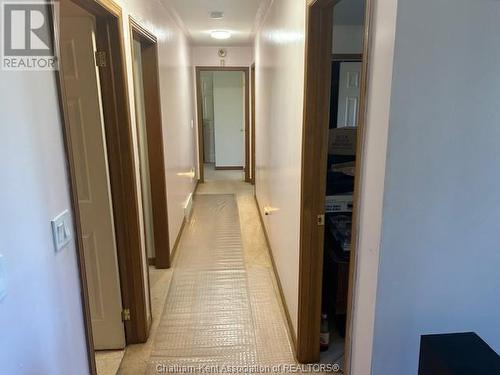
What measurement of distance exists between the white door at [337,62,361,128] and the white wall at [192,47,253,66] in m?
3.32

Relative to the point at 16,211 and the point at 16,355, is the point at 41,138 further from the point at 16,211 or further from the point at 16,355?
the point at 16,355

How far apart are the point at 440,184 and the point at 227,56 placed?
557 cm

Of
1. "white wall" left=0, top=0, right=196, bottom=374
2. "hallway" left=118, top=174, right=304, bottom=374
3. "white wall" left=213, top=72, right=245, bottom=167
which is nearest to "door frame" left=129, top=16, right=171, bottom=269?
"hallway" left=118, top=174, right=304, bottom=374

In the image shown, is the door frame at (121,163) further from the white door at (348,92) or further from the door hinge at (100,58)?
the white door at (348,92)

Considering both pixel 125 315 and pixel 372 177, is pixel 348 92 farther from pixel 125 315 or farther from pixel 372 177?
pixel 125 315

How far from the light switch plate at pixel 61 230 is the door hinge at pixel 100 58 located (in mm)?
973

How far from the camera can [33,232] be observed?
3.36ft

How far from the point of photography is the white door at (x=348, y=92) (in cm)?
293

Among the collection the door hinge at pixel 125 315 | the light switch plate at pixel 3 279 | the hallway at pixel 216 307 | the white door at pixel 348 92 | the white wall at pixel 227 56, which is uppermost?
the white wall at pixel 227 56

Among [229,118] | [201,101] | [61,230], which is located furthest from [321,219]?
[229,118]

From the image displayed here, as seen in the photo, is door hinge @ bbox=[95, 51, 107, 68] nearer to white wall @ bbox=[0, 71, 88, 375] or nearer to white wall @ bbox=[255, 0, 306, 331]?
white wall @ bbox=[0, 71, 88, 375]

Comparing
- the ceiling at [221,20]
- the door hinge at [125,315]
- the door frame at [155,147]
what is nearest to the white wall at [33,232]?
the door hinge at [125,315]

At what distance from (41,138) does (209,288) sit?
212cm

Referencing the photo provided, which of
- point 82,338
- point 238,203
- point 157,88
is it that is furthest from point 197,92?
point 82,338
